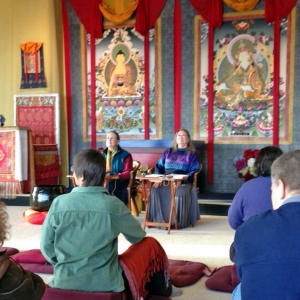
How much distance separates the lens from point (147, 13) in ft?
23.5

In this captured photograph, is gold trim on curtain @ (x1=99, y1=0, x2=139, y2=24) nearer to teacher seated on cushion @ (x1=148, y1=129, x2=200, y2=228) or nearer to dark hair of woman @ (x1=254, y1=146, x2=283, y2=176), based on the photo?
teacher seated on cushion @ (x1=148, y1=129, x2=200, y2=228)

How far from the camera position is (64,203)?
6.71 ft

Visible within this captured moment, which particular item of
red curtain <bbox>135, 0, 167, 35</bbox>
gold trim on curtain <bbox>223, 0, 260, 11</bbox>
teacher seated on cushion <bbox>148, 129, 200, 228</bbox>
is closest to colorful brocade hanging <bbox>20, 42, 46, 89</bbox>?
red curtain <bbox>135, 0, 167, 35</bbox>

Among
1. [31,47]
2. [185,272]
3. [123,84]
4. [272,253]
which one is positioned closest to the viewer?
[272,253]

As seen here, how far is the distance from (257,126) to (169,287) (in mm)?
4560

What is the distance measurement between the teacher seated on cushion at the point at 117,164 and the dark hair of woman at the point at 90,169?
3129 mm

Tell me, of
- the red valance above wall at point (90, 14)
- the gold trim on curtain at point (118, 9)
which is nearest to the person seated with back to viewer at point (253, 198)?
the gold trim on curtain at point (118, 9)

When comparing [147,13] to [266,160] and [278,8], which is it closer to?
[278,8]

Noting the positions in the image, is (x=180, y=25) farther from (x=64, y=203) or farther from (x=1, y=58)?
(x=64, y=203)

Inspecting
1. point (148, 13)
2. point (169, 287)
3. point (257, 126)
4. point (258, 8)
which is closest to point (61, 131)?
point (148, 13)

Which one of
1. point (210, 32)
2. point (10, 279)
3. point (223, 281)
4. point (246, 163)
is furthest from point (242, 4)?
point (10, 279)

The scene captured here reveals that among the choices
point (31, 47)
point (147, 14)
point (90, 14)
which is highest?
point (90, 14)

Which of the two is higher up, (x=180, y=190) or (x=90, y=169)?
(x=90, y=169)

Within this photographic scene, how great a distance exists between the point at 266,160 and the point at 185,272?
3.85 ft
